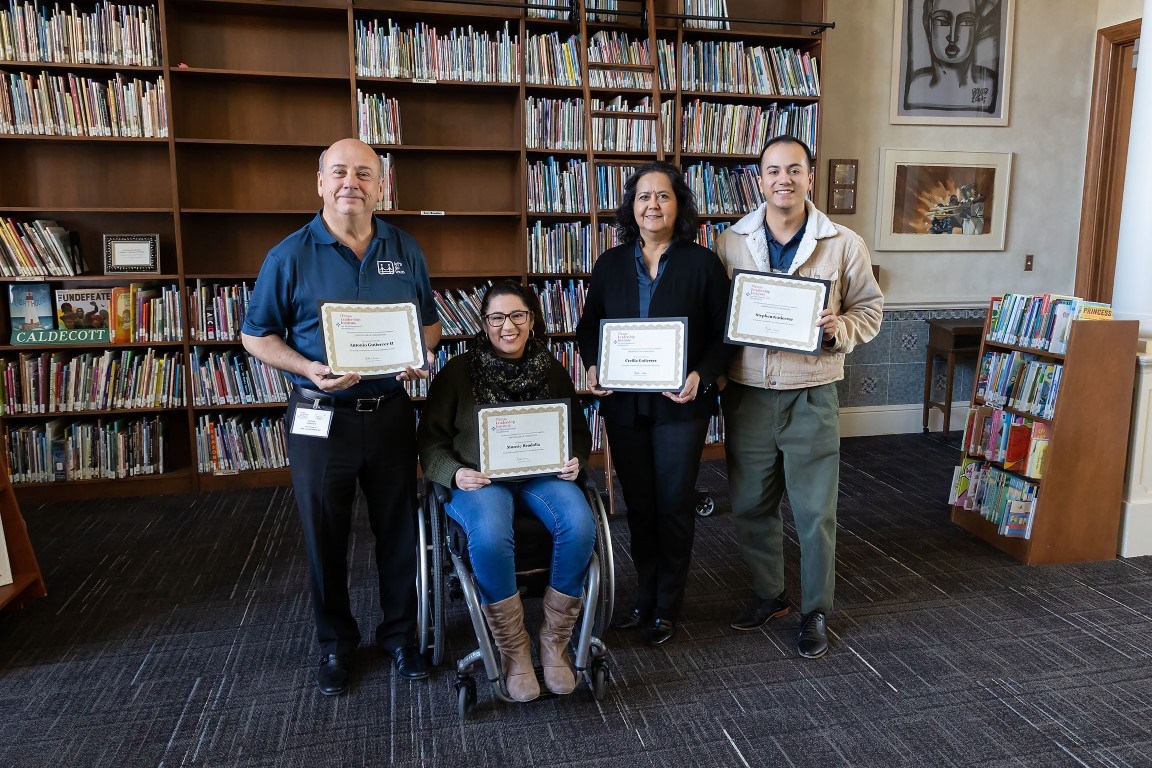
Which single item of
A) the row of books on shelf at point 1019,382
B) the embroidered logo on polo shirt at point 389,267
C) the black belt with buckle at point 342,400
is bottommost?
the row of books on shelf at point 1019,382

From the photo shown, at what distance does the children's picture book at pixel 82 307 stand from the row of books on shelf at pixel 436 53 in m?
1.82

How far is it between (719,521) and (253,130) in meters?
3.32

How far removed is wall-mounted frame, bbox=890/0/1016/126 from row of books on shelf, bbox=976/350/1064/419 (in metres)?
2.33

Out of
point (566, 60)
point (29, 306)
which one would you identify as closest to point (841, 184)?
point (566, 60)

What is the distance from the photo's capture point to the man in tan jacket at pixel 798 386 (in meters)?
2.44

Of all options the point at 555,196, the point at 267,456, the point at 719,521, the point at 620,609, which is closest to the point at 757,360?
the point at 620,609

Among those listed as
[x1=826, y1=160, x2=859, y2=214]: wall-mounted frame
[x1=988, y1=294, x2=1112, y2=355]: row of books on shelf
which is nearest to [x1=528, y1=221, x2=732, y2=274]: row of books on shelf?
[x1=826, y1=160, x2=859, y2=214]: wall-mounted frame

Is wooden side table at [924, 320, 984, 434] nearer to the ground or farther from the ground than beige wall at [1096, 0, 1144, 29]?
nearer to the ground

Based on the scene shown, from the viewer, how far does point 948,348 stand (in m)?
5.18

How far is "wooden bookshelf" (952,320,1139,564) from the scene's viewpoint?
3180mm

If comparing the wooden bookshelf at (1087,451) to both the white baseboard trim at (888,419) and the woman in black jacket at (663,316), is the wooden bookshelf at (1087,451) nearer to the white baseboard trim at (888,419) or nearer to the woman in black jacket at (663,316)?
the woman in black jacket at (663,316)

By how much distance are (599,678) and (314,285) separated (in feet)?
4.56

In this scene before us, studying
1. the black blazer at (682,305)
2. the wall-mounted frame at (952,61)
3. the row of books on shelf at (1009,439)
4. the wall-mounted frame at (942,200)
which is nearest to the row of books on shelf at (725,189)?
the wall-mounted frame at (942,200)

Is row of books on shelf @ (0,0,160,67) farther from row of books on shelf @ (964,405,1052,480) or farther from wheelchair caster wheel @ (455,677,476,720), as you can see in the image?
row of books on shelf @ (964,405,1052,480)
